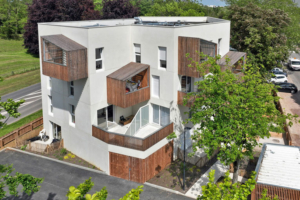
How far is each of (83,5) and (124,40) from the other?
3468 centimetres

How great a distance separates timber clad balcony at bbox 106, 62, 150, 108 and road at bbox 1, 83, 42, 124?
14.7 meters

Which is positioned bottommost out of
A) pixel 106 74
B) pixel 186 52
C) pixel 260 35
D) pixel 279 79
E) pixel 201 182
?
pixel 201 182

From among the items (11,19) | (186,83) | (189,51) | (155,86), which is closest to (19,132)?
(155,86)

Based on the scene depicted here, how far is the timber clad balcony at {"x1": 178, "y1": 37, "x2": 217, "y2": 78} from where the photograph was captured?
2134 centimetres

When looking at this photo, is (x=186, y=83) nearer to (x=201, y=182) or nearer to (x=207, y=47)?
(x=207, y=47)

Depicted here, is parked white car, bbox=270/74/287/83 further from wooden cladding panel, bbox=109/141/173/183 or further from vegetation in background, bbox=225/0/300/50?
wooden cladding panel, bbox=109/141/173/183

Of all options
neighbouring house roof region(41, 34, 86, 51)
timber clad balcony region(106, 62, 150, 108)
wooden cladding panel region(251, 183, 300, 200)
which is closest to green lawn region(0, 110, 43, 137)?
neighbouring house roof region(41, 34, 86, 51)

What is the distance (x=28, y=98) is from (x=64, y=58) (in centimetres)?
2010

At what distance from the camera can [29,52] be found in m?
64.8

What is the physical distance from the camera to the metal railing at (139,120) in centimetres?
2282

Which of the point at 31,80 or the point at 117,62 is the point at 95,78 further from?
the point at 31,80

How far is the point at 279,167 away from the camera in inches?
801

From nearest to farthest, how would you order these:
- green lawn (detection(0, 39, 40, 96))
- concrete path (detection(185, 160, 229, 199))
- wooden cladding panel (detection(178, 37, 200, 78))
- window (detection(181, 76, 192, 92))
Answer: concrete path (detection(185, 160, 229, 199)) → wooden cladding panel (detection(178, 37, 200, 78)) → window (detection(181, 76, 192, 92)) → green lawn (detection(0, 39, 40, 96))

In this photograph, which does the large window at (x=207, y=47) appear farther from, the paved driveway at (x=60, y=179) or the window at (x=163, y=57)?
the paved driveway at (x=60, y=179)
